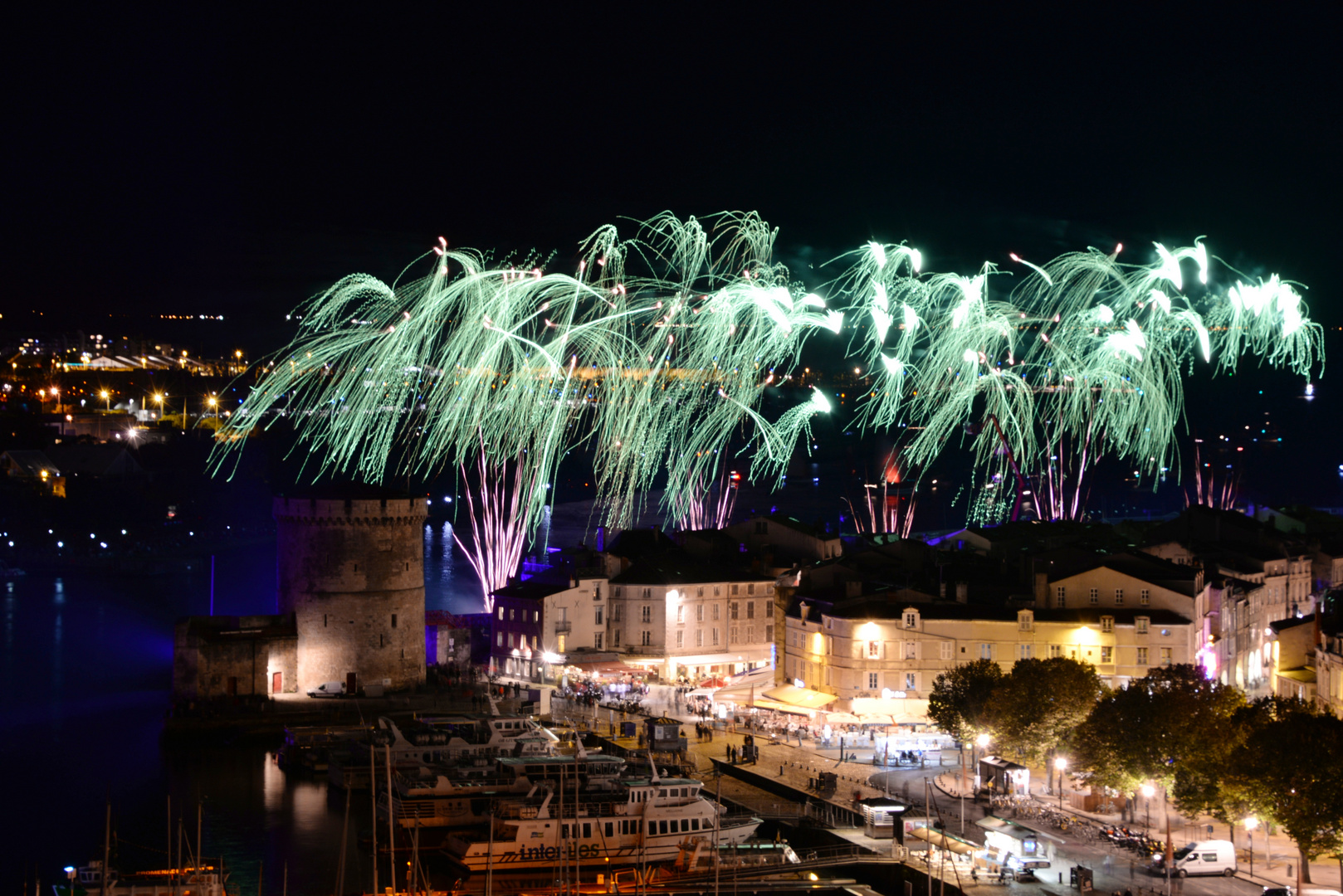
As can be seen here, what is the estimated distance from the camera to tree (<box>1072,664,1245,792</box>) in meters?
20.6

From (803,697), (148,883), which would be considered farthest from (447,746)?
(148,883)

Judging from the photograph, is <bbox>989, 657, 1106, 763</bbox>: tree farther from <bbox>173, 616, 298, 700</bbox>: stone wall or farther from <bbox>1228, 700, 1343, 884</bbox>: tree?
<bbox>173, 616, 298, 700</bbox>: stone wall

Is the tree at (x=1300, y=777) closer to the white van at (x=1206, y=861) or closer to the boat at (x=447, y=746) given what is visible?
the white van at (x=1206, y=861)

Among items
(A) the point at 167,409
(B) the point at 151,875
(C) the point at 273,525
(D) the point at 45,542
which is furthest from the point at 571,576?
(A) the point at 167,409

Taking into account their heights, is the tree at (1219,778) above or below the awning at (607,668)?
below

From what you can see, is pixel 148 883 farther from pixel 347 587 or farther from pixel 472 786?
pixel 347 587

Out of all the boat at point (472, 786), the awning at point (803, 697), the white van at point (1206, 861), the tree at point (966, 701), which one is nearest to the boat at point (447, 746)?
the boat at point (472, 786)

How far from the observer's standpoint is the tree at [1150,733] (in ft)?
67.5

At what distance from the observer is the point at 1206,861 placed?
724 inches

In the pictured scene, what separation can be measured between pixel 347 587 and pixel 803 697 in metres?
9.18

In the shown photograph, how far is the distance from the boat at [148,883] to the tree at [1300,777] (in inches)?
455

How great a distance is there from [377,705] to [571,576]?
595 centimetres

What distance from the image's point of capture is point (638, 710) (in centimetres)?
2862

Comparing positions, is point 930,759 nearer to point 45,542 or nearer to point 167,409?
point 45,542
